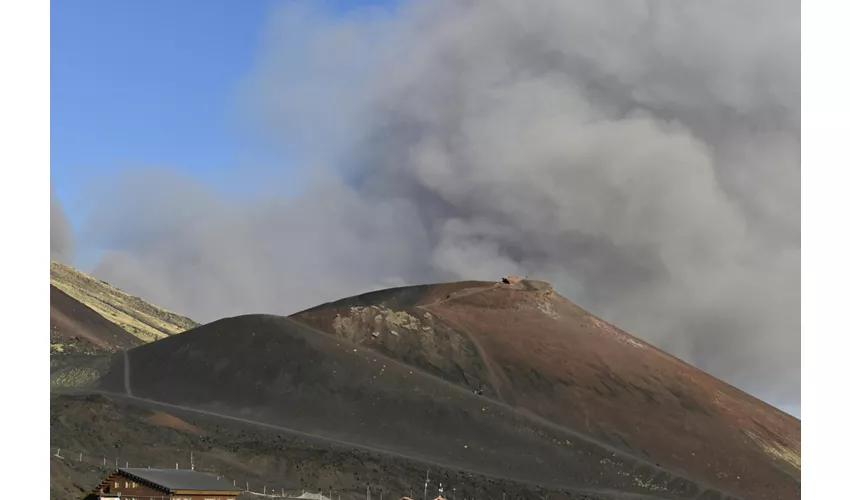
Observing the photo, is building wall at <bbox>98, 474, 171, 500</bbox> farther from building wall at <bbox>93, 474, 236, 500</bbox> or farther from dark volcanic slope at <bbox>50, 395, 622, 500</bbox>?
dark volcanic slope at <bbox>50, 395, 622, 500</bbox>

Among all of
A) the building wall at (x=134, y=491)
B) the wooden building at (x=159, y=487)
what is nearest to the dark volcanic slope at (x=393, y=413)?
the wooden building at (x=159, y=487)

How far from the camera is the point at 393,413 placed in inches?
7096

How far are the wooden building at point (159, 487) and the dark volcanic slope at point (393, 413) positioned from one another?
5607cm

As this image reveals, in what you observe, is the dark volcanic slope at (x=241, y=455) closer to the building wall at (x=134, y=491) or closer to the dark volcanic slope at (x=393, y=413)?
the dark volcanic slope at (x=393, y=413)

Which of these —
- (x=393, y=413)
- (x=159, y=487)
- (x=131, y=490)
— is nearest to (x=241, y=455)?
(x=393, y=413)

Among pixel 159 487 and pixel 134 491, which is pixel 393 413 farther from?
pixel 134 491

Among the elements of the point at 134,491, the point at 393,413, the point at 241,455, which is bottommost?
the point at 134,491

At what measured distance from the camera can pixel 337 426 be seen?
175250 millimetres

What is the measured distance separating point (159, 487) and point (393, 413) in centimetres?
8218

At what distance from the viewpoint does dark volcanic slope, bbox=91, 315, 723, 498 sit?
167m

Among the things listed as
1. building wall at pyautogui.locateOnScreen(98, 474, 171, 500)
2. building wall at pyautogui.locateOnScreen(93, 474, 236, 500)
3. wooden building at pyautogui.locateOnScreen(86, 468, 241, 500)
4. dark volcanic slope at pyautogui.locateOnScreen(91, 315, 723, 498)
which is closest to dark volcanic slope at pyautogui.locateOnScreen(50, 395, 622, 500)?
dark volcanic slope at pyautogui.locateOnScreen(91, 315, 723, 498)

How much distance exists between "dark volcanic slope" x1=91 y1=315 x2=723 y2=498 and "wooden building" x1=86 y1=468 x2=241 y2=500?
56072 mm
